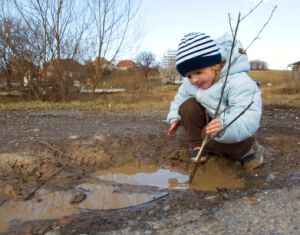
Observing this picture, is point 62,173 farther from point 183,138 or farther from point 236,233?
point 236,233

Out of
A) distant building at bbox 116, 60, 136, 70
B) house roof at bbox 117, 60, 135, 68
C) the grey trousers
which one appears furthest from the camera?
distant building at bbox 116, 60, 136, 70

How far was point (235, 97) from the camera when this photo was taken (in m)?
2.86

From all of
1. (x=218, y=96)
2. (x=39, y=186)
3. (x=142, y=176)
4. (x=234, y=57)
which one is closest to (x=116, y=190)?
(x=142, y=176)

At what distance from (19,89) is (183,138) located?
33.3 feet

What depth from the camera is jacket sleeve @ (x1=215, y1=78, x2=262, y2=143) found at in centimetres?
275

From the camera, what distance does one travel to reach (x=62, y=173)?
11.0 ft

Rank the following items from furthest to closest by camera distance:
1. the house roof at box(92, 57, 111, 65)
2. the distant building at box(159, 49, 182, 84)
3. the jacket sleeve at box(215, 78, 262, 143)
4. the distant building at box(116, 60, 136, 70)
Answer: the distant building at box(159, 49, 182, 84) → the distant building at box(116, 60, 136, 70) → the house roof at box(92, 57, 111, 65) → the jacket sleeve at box(215, 78, 262, 143)

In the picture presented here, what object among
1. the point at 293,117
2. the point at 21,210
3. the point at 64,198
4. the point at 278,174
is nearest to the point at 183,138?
the point at 278,174

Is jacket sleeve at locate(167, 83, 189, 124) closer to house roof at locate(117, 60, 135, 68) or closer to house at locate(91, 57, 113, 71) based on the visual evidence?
house at locate(91, 57, 113, 71)

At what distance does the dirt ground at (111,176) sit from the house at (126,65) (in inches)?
353

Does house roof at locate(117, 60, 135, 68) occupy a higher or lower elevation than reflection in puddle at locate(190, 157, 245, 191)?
higher

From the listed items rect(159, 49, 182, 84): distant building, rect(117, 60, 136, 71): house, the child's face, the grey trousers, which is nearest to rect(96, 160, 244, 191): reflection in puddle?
the grey trousers

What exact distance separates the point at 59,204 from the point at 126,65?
1141 centimetres

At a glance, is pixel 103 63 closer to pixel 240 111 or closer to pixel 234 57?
pixel 234 57
